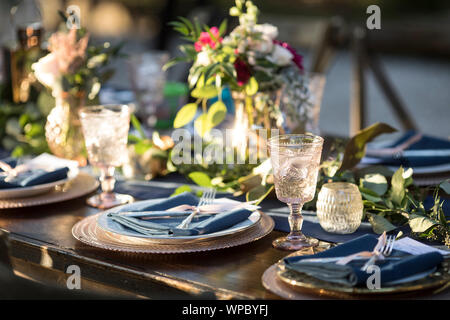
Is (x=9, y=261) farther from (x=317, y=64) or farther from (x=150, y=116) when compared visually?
(x=317, y=64)

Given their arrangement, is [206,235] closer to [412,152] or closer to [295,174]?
[295,174]

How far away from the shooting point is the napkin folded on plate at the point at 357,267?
2.90 ft

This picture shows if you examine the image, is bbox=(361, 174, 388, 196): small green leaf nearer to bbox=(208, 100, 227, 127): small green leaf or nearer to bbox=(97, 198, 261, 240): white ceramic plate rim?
bbox=(97, 198, 261, 240): white ceramic plate rim

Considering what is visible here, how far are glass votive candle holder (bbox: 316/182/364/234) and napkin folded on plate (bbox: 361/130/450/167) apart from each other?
391mm

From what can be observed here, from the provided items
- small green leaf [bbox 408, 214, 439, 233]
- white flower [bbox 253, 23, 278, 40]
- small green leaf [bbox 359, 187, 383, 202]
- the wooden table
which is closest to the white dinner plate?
the wooden table

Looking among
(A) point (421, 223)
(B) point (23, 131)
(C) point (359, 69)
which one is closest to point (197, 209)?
(A) point (421, 223)

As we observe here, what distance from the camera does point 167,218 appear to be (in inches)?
46.6

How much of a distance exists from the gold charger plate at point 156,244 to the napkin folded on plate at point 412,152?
47cm

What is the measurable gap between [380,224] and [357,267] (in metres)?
0.29

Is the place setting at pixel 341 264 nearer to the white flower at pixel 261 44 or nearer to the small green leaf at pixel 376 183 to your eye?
the small green leaf at pixel 376 183

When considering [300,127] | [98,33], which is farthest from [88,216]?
[98,33]

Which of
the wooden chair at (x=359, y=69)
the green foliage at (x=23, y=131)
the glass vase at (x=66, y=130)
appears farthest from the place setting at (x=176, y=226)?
the wooden chair at (x=359, y=69)

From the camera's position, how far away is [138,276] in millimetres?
1032

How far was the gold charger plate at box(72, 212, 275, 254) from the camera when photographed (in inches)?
42.8
